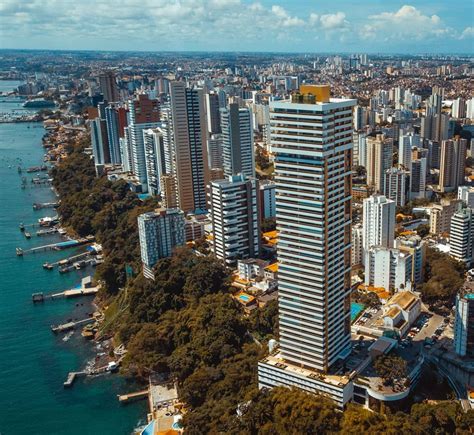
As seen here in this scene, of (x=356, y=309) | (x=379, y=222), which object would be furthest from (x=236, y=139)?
(x=356, y=309)

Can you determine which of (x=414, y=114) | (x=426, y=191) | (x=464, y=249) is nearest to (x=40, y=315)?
(x=464, y=249)

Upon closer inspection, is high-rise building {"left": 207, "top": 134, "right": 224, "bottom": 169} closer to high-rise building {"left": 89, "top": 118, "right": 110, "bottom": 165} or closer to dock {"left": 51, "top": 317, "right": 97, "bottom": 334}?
dock {"left": 51, "top": 317, "right": 97, "bottom": 334}

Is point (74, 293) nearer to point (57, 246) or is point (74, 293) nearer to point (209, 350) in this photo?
point (57, 246)

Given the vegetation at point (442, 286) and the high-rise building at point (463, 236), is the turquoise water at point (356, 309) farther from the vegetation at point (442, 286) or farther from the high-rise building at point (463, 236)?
the high-rise building at point (463, 236)

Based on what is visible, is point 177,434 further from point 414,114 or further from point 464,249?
point 414,114

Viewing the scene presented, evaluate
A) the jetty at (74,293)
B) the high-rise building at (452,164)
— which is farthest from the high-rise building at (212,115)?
the jetty at (74,293)

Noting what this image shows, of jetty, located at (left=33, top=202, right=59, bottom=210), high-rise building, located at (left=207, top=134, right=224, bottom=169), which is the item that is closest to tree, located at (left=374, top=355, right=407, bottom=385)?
high-rise building, located at (left=207, top=134, right=224, bottom=169)
